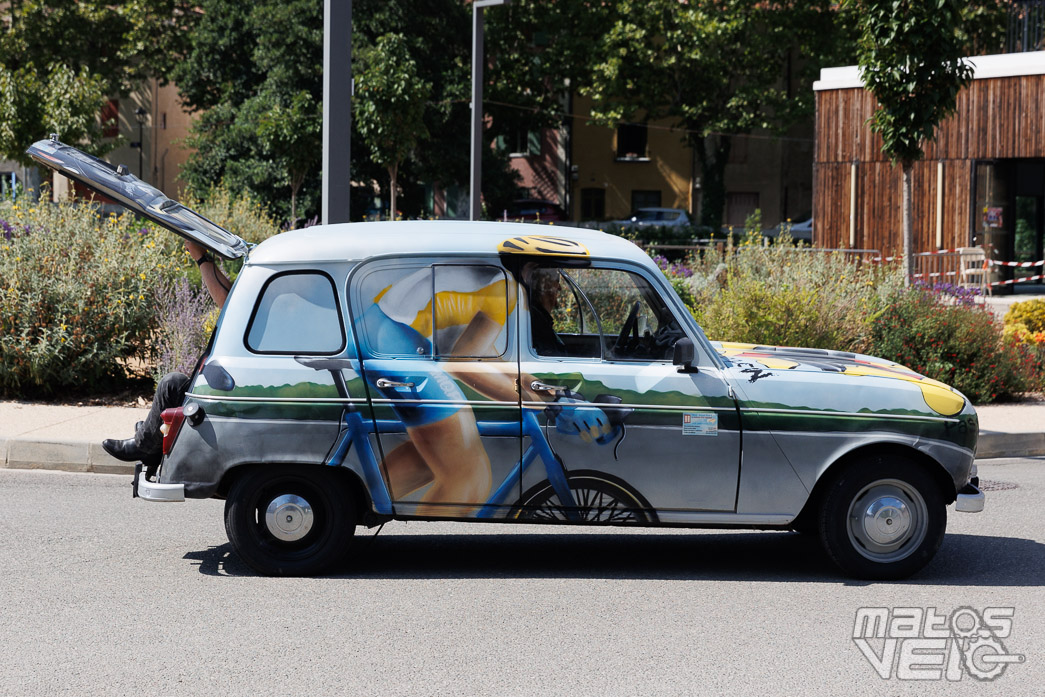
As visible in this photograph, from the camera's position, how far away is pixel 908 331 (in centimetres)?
1298

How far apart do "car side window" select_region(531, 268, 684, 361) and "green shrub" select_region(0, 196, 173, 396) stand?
22.5ft

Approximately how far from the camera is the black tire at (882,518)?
6.16m

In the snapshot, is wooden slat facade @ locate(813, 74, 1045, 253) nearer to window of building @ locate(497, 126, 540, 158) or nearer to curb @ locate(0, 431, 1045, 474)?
curb @ locate(0, 431, 1045, 474)

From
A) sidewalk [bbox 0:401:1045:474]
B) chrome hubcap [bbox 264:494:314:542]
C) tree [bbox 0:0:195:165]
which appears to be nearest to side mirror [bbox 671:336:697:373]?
chrome hubcap [bbox 264:494:314:542]

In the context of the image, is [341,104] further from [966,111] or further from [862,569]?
[966,111]

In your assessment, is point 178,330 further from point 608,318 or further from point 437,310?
point 608,318

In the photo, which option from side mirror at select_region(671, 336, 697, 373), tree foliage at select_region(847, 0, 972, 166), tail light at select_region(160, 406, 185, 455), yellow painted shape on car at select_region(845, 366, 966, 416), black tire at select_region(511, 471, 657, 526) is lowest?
black tire at select_region(511, 471, 657, 526)

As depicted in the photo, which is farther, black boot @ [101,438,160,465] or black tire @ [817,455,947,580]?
black boot @ [101,438,160,465]

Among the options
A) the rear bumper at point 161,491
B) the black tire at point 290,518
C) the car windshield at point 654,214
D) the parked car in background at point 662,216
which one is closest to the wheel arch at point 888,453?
the black tire at point 290,518

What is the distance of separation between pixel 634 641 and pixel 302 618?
1566mm

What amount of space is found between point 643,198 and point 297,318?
49.1 m

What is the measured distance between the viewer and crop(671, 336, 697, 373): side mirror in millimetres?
6039

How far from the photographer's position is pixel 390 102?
25.4 m

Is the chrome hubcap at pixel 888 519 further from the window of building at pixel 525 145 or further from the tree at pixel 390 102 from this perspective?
the window of building at pixel 525 145
